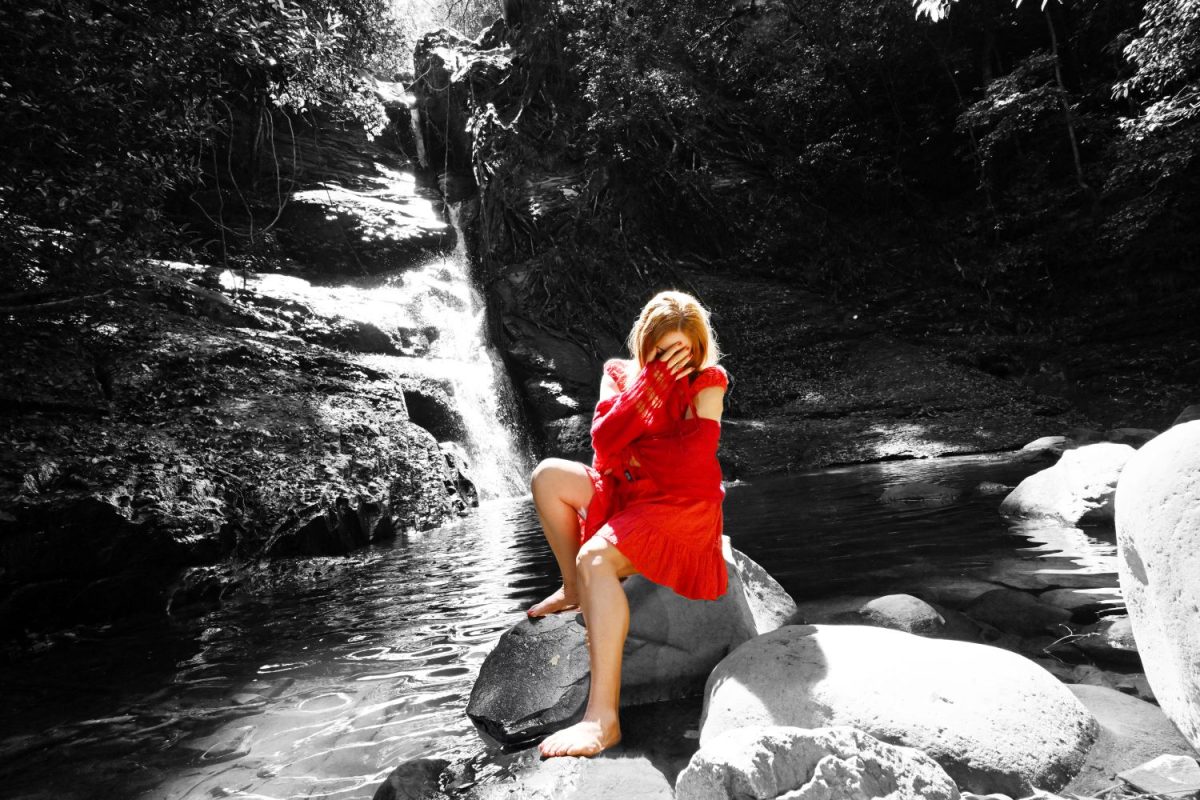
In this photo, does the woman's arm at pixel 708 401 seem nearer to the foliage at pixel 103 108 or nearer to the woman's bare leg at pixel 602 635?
the woman's bare leg at pixel 602 635

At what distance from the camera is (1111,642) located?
2902mm

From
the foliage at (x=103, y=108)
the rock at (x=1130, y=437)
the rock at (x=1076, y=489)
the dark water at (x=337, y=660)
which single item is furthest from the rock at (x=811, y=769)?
the rock at (x=1130, y=437)

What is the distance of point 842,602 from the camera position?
3875 millimetres

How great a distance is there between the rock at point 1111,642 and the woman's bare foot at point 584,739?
2100mm

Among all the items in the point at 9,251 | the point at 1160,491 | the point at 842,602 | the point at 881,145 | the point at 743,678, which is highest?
the point at 881,145

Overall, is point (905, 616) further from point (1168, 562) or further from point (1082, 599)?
point (1168, 562)

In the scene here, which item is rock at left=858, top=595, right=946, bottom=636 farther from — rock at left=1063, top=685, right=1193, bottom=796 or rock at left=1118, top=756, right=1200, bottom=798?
rock at left=1118, top=756, right=1200, bottom=798

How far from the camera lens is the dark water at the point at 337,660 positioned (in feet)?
8.64

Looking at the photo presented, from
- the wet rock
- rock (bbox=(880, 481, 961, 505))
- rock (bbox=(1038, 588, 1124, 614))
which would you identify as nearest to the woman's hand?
rock (bbox=(1038, 588, 1124, 614))

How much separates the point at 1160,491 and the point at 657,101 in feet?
53.7

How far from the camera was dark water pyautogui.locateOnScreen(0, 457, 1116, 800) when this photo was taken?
2633 mm

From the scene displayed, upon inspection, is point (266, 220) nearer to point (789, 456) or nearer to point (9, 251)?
point (9, 251)

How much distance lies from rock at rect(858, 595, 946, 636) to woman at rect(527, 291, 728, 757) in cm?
112

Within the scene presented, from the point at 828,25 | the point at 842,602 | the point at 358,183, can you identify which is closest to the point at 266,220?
the point at 358,183
